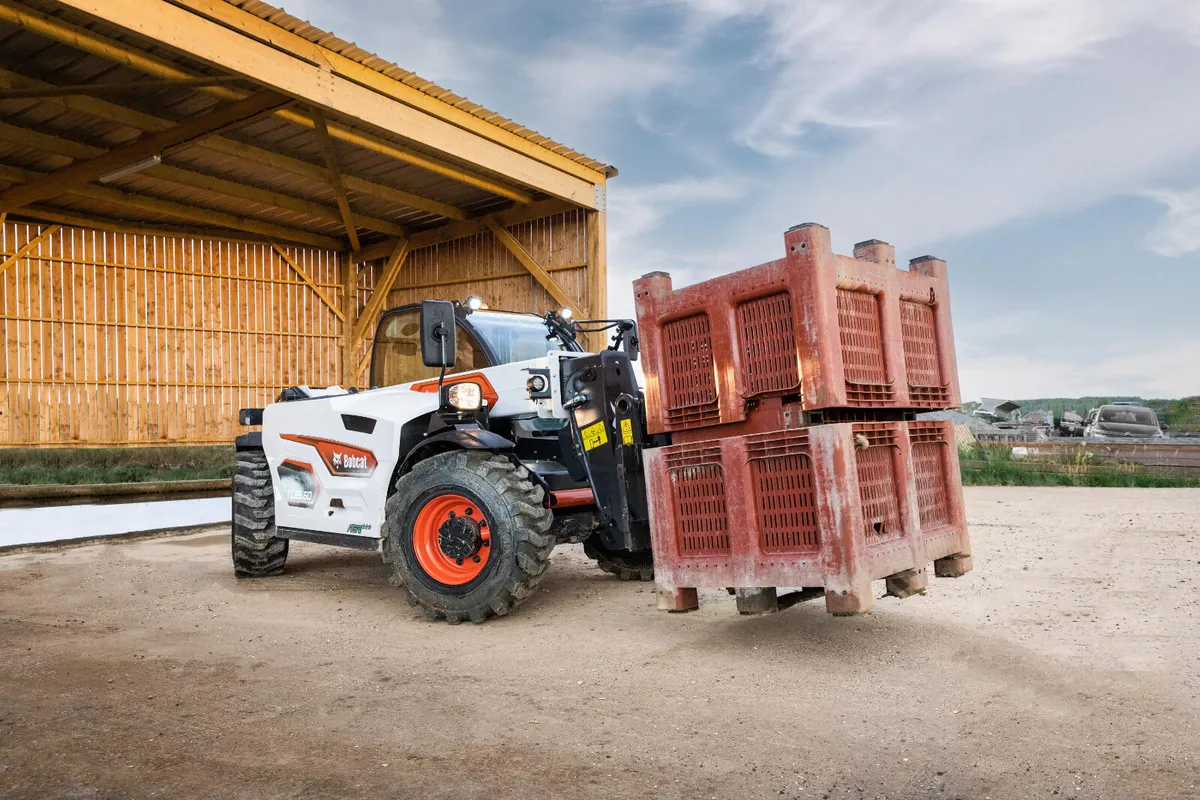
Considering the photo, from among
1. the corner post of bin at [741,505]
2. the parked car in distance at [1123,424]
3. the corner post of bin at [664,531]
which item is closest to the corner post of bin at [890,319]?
the corner post of bin at [741,505]

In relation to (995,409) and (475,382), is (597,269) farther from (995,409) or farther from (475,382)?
(995,409)

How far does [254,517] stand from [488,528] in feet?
9.48

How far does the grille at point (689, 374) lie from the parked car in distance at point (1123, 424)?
69.6ft

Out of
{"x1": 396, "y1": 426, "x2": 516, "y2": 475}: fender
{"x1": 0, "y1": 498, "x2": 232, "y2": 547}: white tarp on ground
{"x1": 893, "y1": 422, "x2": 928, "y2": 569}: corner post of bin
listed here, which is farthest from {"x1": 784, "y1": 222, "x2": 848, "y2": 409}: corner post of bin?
{"x1": 0, "y1": 498, "x2": 232, "y2": 547}: white tarp on ground

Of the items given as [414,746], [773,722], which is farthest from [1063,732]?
[414,746]

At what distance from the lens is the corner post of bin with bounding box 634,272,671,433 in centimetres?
→ 445

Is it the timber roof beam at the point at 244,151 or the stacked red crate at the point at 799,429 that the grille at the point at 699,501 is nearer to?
the stacked red crate at the point at 799,429

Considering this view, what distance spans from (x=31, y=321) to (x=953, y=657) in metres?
15.9

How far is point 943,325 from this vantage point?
4777mm

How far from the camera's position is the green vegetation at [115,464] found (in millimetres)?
13523

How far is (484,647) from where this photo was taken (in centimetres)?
489

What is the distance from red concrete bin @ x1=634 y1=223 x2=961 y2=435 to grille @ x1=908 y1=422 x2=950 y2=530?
0.14 meters

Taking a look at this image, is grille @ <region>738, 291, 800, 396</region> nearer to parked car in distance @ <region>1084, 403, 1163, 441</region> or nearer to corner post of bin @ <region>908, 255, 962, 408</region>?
corner post of bin @ <region>908, 255, 962, 408</region>

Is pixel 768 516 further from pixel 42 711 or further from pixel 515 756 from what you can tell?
pixel 42 711
